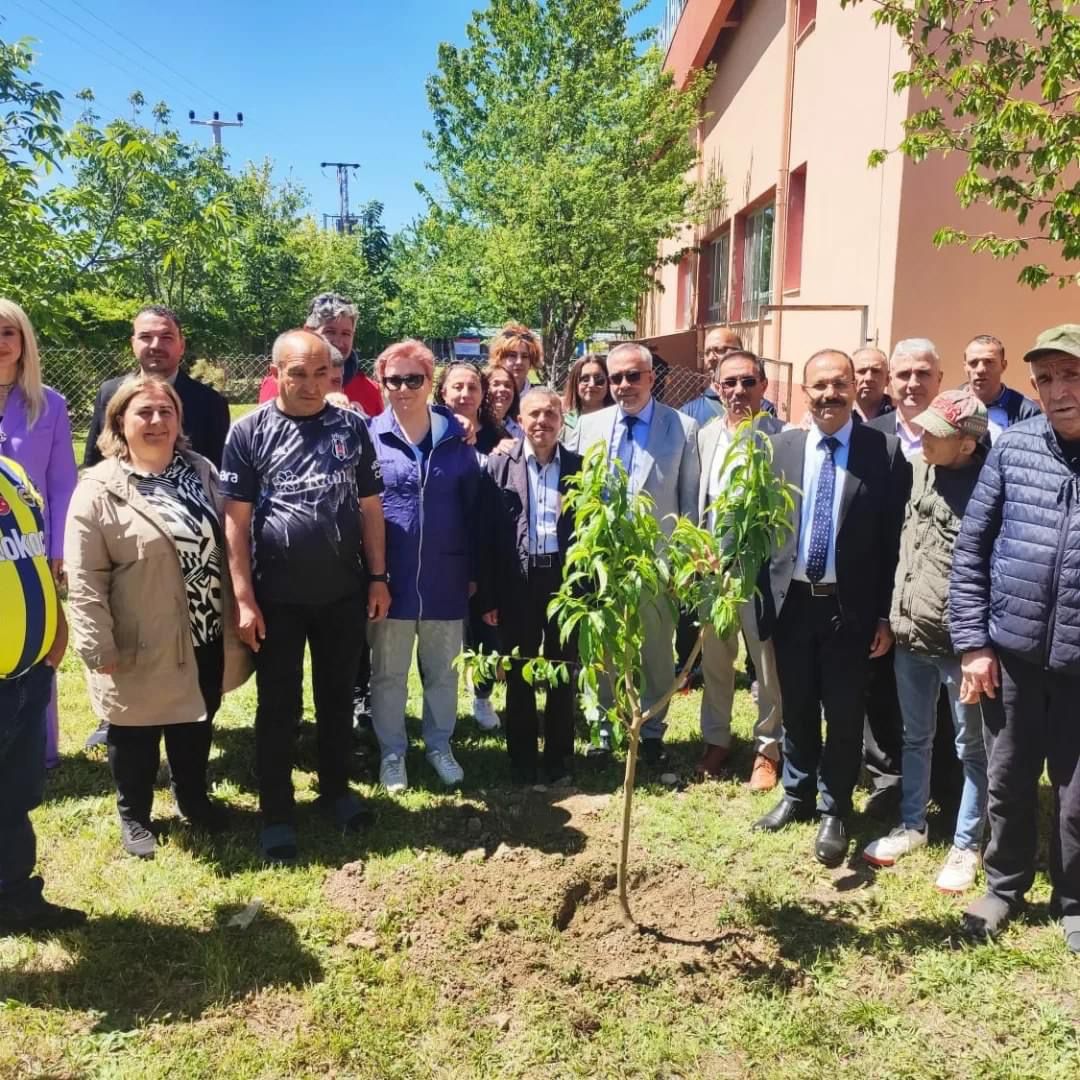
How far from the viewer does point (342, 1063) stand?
2.76 m

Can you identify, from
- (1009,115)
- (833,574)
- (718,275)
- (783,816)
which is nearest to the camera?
(833,574)

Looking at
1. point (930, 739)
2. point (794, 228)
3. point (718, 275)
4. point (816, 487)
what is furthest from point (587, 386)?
point (718, 275)

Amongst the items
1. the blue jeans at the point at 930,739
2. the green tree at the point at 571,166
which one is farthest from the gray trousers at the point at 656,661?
the green tree at the point at 571,166

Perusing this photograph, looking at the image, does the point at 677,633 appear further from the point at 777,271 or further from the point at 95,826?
the point at 777,271

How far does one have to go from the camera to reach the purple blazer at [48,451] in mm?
4172

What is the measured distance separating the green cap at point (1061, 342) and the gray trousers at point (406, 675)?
9.35 feet

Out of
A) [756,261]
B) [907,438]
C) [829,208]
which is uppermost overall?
[756,261]

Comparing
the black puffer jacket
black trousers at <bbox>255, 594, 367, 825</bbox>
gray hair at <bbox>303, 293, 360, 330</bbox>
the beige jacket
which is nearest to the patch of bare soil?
black trousers at <bbox>255, 594, 367, 825</bbox>

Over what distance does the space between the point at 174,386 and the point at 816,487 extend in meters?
3.27

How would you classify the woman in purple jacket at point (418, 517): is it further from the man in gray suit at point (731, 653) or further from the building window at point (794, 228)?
the building window at point (794, 228)

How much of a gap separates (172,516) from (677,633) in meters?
3.19

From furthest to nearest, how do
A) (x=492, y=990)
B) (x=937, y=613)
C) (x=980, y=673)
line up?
1. (x=937, y=613)
2. (x=980, y=673)
3. (x=492, y=990)

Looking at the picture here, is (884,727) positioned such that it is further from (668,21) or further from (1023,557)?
(668,21)

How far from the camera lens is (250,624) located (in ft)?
→ 12.5
